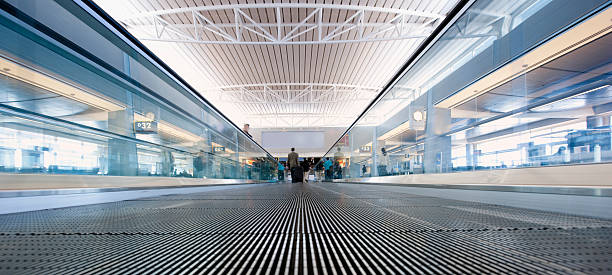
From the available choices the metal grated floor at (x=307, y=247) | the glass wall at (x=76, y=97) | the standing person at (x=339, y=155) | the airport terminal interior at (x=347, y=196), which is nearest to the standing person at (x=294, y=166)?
the standing person at (x=339, y=155)

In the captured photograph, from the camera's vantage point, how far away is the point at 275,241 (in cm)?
99

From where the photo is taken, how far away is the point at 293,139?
33594mm

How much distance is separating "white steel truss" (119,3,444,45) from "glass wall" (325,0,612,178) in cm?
920

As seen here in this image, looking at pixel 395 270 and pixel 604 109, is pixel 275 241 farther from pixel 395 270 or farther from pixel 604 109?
pixel 604 109

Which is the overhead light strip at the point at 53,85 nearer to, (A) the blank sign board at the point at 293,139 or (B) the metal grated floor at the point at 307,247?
(B) the metal grated floor at the point at 307,247

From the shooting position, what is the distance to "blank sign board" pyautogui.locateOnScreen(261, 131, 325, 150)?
1320 inches

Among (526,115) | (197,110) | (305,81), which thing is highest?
(305,81)

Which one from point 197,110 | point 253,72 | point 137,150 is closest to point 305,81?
point 253,72

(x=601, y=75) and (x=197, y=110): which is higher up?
(x=197, y=110)

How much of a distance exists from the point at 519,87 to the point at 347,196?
1977mm

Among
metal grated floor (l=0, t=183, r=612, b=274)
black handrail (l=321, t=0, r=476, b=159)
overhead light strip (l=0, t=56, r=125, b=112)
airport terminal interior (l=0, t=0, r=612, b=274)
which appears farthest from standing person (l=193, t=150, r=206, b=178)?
metal grated floor (l=0, t=183, r=612, b=274)

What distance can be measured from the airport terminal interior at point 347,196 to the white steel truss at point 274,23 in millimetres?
7578

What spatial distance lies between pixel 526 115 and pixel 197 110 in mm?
5361

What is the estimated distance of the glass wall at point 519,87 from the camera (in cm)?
191
